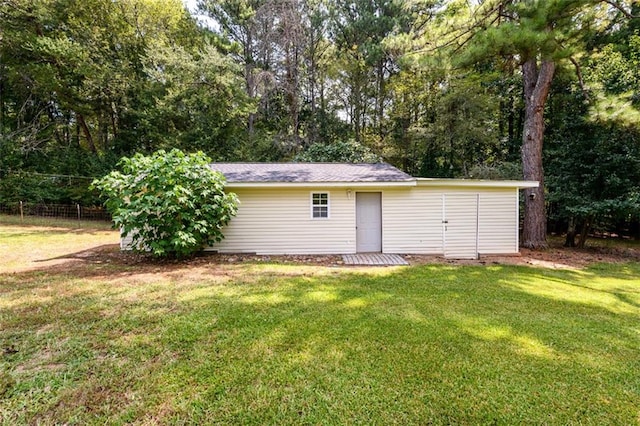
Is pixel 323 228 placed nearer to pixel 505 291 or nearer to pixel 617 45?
pixel 505 291

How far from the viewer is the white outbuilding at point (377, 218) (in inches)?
326

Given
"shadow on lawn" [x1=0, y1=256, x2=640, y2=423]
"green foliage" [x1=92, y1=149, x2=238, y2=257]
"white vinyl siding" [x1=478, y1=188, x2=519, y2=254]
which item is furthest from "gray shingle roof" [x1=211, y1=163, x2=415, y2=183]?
"shadow on lawn" [x1=0, y1=256, x2=640, y2=423]

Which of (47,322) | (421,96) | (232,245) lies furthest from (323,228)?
(421,96)

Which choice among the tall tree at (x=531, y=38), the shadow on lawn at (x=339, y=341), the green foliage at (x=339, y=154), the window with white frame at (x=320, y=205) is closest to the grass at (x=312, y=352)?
the shadow on lawn at (x=339, y=341)

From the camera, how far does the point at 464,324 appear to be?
11.9 ft

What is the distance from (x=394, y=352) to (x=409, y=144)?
1604 centimetres

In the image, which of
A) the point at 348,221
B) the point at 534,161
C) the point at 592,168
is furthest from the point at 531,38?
the point at 592,168

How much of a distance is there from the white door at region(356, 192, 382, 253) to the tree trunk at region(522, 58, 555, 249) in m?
5.31

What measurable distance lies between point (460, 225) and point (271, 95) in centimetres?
1299

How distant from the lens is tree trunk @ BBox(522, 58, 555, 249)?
959cm

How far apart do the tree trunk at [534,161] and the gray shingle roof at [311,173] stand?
449 cm

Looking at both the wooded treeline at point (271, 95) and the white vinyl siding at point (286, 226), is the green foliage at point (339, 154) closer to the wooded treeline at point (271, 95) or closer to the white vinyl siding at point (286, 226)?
the wooded treeline at point (271, 95)

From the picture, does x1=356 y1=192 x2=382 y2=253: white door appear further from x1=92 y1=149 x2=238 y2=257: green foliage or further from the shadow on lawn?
x1=92 y1=149 x2=238 y2=257: green foliage

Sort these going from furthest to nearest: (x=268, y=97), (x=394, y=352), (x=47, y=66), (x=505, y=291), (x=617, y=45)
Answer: (x=268, y=97)
(x=47, y=66)
(x=617, y=45)
(x=505, y=291)
(x=394, y=352)
